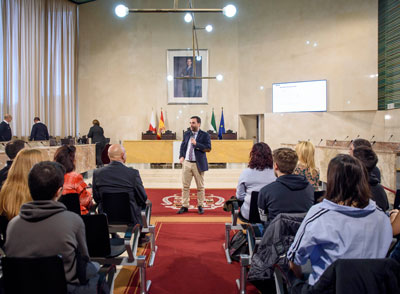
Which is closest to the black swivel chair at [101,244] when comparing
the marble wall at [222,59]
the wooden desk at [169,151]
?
the wooden desk at [169,151]

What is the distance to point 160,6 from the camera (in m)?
12.5

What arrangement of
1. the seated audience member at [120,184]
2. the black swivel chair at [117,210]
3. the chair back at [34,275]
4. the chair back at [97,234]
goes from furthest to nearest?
the seated audience member at [120,184]
the black swivel chair at [117,210]
the chair back at [97,234]
the chair back at [34,275]

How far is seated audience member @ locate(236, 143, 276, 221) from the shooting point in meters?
3.15

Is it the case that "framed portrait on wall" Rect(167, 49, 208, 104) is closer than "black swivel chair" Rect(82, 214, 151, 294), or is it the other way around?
"black swivel chair" Rect(82, 214, 151, 294)

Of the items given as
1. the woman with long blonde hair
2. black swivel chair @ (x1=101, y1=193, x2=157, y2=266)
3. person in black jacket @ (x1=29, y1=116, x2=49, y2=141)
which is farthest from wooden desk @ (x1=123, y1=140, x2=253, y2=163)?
the woman with long blonde hair

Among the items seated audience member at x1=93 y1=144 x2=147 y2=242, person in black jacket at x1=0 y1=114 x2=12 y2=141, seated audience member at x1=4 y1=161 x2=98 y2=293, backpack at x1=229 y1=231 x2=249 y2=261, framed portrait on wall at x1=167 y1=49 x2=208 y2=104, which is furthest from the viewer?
framed portrait on wall at x1=167 y1=49 x2=208 y2=104

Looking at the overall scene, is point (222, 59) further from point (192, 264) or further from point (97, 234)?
point (97, 234)

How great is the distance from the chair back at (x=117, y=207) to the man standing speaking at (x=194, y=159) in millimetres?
2313

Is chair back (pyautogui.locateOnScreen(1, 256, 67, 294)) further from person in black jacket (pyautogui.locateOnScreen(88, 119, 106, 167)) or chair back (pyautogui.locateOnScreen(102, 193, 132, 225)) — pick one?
person in black jacket (pyautogui.locateOnScreen(88, 119, 106, 167))

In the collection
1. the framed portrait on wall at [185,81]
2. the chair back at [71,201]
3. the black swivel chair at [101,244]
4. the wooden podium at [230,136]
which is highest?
the framed portrait on wall at [185,81]

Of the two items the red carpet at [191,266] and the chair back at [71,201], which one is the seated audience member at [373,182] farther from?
the chair back at [71,201]

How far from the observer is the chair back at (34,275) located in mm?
1421

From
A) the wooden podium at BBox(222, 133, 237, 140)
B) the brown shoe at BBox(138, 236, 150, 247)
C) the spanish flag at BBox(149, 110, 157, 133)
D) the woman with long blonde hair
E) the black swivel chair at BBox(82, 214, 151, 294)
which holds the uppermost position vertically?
the spanish flag at BBox(149, 110, 157, 133)

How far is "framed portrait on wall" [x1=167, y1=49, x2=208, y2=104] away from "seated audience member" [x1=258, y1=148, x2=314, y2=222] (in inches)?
398
